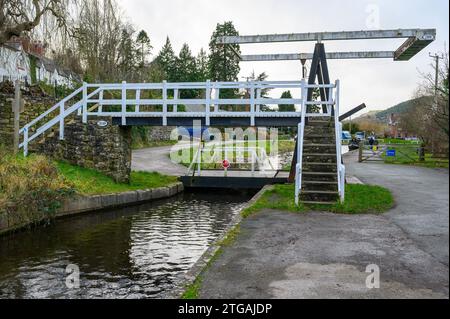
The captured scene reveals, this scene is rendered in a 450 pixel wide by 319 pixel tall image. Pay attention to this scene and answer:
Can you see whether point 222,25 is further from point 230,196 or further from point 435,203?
point 435,203

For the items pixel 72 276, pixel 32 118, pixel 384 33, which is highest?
pixel 384 33

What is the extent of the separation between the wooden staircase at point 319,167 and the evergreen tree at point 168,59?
205ft

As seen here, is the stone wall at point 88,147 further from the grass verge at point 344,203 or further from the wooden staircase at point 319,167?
the wooden staircase at point 319,167

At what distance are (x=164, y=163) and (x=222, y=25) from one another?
141ft

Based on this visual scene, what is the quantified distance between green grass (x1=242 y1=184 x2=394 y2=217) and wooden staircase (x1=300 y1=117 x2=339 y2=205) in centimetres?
37

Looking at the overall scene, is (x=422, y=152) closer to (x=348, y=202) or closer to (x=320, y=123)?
(x=320, y=123)

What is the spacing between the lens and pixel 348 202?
11062mm

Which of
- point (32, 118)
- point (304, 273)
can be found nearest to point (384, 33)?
point (304, 273)

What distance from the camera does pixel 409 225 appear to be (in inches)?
342

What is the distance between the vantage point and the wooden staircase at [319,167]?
36.7 ft

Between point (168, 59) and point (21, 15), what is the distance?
65600 mm

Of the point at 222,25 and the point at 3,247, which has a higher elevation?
the point at 222,25

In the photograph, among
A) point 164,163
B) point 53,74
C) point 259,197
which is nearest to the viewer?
point 259,197

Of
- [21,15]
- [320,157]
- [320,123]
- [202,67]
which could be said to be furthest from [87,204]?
[202,67]
